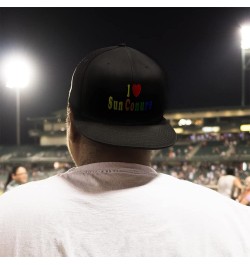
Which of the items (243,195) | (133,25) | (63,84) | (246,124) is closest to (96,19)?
(133,25)

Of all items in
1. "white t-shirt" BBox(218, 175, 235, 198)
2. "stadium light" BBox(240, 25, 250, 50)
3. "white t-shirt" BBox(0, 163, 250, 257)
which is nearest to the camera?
"white t-shirt" BBox(0, 163, 250, 257)

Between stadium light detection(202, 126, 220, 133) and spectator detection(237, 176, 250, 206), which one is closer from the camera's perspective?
spectator detection(237, 176, 250, 206)

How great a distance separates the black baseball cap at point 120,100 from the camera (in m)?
1.02

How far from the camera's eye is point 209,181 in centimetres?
2761

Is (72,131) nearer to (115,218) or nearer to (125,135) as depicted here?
(125,135)

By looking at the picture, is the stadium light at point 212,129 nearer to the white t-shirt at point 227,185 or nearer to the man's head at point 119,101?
the white t-shirt at point 227,185

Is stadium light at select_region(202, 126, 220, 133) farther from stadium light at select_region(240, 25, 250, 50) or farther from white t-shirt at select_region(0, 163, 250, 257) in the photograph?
white t-shirt at select_region(0, 163, 250, 257)

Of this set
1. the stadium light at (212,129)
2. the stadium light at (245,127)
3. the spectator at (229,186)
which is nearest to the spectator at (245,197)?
the spectator at (229,186)

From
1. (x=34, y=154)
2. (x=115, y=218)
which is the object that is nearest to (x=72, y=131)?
(x=115, y=218)

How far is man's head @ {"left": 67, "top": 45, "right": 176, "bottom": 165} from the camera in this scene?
1.02m

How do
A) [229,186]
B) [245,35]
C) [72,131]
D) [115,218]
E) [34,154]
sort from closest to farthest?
[115,218]
[72,131]
[229,186]
[245,35]
[34,154]

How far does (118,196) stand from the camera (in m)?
0.96

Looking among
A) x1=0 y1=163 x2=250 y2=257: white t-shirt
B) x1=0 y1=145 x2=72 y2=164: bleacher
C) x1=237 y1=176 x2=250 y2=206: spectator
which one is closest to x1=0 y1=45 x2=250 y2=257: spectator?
x1=0 y1=163 x2=250 y2=257: white t-shirt
